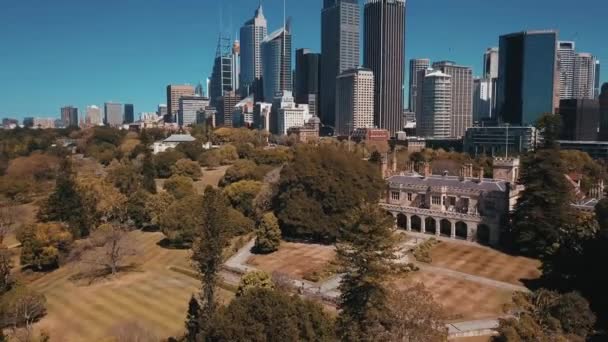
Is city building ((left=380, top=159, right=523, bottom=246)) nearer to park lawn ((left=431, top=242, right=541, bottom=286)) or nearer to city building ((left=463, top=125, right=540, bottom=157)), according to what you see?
park lawn ((left=431, top=242, right=541, bottom=286))

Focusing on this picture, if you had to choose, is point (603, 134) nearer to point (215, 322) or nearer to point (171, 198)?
point (171, 198)

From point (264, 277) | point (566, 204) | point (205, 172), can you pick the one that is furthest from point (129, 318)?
point (205, 172)

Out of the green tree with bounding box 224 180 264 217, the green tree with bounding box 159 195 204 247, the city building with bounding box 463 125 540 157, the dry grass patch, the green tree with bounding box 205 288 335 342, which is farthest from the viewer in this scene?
the city building with bounding box 463 125 540 157

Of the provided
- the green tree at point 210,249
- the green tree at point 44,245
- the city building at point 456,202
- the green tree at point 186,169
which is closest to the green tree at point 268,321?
the green tree at point 210,249

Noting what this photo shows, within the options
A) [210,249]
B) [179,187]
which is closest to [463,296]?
[210,249]

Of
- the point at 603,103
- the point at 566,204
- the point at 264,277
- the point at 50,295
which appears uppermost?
the point at 603,103

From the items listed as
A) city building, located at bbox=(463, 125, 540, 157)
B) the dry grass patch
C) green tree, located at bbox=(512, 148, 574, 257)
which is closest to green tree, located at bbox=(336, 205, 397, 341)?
the dry grass patch
